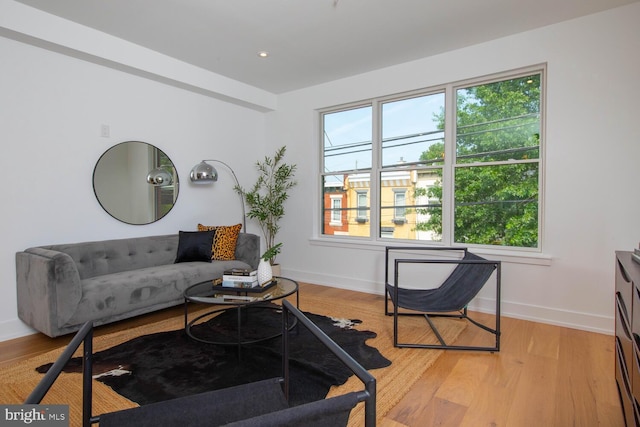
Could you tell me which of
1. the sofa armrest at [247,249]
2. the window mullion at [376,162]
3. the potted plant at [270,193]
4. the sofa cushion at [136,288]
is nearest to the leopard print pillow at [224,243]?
the sofa armrest at [247,249]

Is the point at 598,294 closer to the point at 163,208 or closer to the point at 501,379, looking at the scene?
the point at 501,379

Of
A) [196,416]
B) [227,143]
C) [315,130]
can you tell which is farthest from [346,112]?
[196,416]

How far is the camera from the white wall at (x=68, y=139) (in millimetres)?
2957

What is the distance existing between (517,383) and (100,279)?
3248 millimetres

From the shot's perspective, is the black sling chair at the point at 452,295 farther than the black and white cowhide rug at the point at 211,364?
Yes

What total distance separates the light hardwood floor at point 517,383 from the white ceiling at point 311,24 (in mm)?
2709

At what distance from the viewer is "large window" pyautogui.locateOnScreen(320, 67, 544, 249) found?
3424 millimetres

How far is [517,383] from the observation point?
2.14 meters

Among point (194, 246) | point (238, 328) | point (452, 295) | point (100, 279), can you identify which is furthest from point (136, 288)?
point (452, 295)

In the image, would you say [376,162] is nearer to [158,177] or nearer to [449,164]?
[449,164]

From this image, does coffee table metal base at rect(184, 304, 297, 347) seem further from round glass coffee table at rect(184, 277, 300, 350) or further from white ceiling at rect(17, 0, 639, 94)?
white ceiling at rect(17, 0, 639, 94)

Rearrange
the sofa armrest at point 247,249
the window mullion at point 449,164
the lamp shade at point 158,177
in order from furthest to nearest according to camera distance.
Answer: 1. the sofa armrest at point 247,249
2. the lamp shade at point 158,177
3. the window mullion at point 449,164

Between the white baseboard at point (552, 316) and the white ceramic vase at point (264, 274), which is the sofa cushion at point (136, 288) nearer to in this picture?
the white ceramic vase at point (264, 274)

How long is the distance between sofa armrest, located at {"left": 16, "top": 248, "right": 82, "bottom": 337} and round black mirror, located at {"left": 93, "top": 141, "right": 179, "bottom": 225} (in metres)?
0.96
